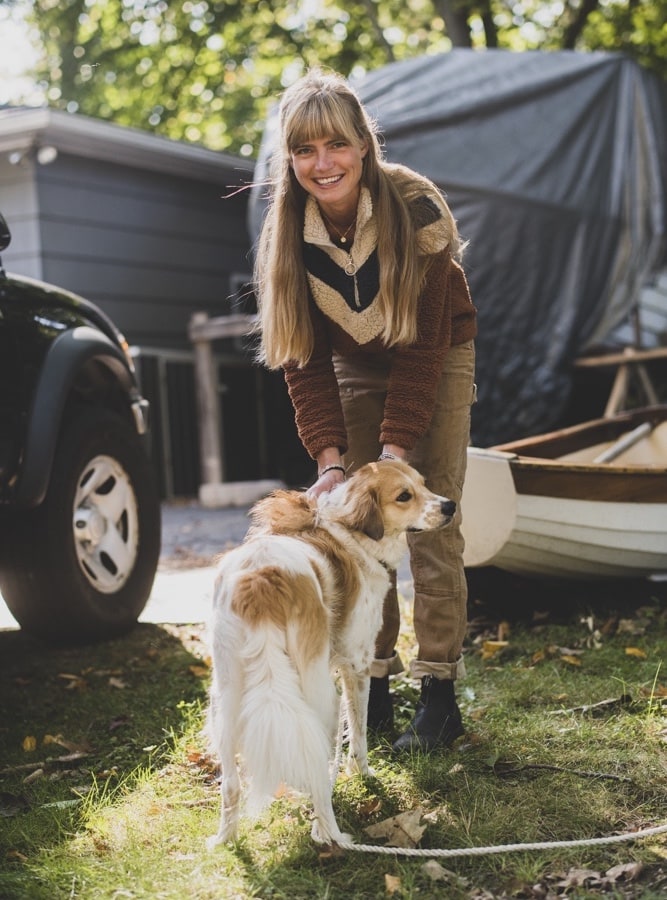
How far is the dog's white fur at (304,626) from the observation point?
2.65 m

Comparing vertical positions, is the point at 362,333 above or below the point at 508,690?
above

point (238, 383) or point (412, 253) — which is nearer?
point (412, 253)

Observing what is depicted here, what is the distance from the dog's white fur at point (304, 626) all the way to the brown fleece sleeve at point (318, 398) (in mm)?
280

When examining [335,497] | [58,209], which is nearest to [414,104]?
[58,209]

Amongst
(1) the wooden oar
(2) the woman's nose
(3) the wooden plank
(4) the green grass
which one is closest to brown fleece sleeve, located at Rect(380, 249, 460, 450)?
(2) the woman's nose

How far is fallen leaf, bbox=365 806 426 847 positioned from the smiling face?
2039mm

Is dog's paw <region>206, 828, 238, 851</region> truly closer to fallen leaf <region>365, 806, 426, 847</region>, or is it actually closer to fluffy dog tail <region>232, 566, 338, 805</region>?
fluffy dog tail <region>232, 566, 338, 805</region>

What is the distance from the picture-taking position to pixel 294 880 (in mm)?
2705

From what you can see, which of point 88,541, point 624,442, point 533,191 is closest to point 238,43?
point 533,191

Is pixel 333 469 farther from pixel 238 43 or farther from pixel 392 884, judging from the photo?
pixel 238 43

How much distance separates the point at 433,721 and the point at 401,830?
711 mm

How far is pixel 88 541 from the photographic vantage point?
Answer: 5070 millimetres

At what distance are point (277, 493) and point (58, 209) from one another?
8964mm

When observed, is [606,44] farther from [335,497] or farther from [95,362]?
[335,497]
